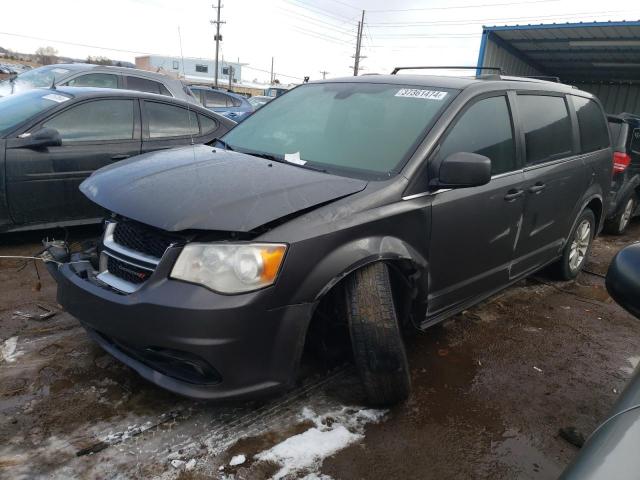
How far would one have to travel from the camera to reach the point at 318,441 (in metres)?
2.42

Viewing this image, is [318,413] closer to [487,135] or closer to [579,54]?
[487,135]

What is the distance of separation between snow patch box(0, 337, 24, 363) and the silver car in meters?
5.80

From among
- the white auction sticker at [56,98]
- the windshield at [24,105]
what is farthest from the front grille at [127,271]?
the white auction sticker at [56,98]

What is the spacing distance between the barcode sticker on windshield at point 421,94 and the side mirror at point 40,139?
297 centimetres

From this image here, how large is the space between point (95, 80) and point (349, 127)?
6.84 meters

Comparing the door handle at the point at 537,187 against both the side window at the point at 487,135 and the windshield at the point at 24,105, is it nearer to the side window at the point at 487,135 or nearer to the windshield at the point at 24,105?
the side window at the point at 487,135

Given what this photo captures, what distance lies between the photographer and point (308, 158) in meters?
3.00

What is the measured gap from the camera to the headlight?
84.1 inches

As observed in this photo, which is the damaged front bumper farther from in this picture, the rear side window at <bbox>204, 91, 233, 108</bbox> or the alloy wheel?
the rear side window at <bbox>204, 91, 233, 108</bbox>

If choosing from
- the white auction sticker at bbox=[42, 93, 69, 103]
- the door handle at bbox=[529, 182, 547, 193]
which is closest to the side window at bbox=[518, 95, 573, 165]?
the door handle at bbox=[529, 182, 547, 193]

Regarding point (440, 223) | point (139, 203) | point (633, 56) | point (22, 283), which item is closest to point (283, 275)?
point (139, 203)

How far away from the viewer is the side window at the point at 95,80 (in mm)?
8188

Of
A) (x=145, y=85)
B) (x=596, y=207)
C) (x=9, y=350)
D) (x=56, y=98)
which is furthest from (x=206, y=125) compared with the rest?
(x=596, y=207)

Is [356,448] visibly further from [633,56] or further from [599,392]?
[633,56]
